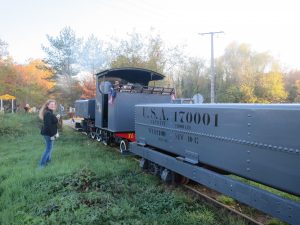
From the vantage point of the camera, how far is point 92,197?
6.11 meters

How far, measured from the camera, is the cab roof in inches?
481

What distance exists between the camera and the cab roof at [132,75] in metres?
12.2

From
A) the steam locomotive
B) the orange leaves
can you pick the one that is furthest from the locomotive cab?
the orange leaves

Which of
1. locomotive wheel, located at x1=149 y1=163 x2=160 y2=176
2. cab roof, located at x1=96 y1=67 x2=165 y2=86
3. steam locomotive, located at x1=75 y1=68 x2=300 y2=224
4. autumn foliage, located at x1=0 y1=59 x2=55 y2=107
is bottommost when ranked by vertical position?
locomotive wheel, located at x1=149 y1=163 x2=160 y2=176

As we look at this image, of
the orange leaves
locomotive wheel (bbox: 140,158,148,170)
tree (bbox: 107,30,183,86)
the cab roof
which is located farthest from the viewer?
the orange leaves

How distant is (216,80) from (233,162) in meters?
44.1

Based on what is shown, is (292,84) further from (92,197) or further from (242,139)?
(92,197)

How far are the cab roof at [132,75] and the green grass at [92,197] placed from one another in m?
3.59

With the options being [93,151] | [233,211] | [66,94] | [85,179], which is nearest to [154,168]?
[85,179]

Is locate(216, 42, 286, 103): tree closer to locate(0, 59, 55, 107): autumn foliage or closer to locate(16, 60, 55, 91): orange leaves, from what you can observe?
locate(0, 59, 55, 107): autumn foliage

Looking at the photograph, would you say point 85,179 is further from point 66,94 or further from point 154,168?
point 66,94

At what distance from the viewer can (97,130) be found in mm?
14445

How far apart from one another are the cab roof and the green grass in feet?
11.8

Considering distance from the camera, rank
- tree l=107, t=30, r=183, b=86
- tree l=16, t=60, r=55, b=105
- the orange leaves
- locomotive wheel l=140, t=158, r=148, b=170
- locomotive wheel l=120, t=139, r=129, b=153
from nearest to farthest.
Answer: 1. locomotive wheel l=140, t=158, r=148, b=170
2. locomotive wheel l=120, t=139, r=129, b=153
3. tree l=107, t=30, r=183, b=86
4. tree l=16, t=60, r=55, b=105
5. the orange leaves
